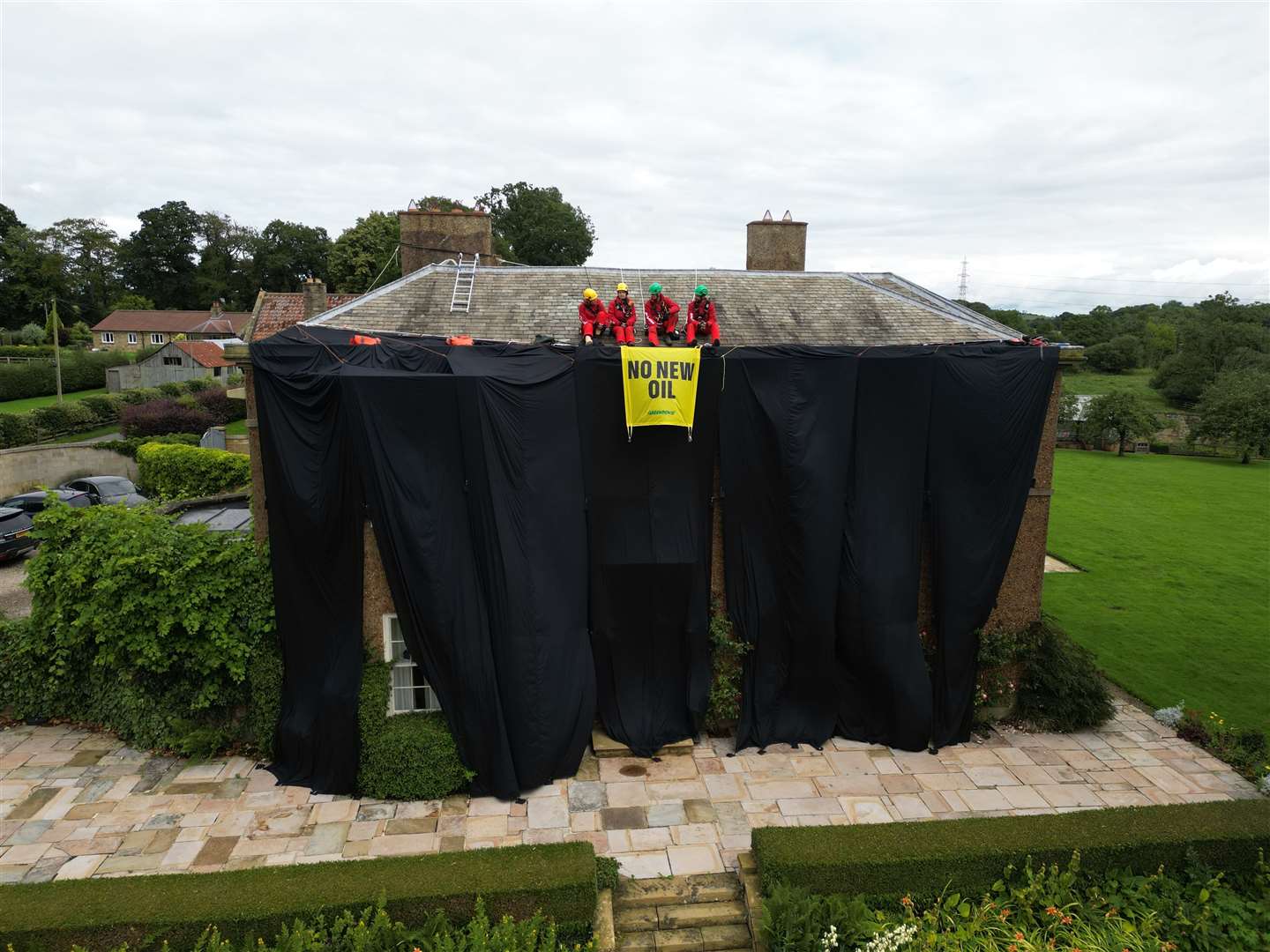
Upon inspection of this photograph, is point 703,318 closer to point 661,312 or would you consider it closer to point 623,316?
point 661,312

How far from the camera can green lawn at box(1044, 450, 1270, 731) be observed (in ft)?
54.6

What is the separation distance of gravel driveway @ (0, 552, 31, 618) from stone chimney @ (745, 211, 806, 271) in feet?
59.1

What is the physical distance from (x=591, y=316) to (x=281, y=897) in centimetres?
922

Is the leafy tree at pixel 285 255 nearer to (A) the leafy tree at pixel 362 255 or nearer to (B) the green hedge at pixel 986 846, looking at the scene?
(A) the leafy tree at pixel 362 255

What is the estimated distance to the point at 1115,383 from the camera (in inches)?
2729

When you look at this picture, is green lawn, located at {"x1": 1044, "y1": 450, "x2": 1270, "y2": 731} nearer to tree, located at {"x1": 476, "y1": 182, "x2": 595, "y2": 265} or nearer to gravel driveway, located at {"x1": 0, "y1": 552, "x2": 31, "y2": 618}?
gravel driveway, located at {"x1": 0, "y1": 552, "x2": 31, "y2": 618}

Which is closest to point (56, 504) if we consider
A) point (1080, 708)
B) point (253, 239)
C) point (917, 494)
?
point (917, 494)

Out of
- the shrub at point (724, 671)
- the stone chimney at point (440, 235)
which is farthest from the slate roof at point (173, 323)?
the shrub at point (724, 671)

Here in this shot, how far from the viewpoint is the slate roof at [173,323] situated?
2442 inches

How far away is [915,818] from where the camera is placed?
11078 mm

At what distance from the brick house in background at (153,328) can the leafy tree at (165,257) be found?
12197mm

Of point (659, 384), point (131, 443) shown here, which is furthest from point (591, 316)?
point (131, 443)

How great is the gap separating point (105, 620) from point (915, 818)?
1241 centimetres

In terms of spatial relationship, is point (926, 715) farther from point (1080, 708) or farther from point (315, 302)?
point (315, 302)
